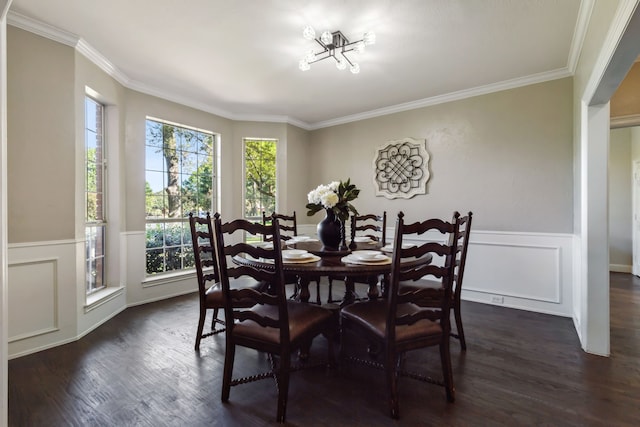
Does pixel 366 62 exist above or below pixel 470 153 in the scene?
above

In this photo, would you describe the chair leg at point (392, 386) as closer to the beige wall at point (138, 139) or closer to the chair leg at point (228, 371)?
the chair leg at point (228, 371)

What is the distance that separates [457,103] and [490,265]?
2025mm

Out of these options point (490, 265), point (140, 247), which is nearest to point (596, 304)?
point (490, 265)

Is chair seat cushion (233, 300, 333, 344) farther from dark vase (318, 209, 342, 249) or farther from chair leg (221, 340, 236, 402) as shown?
dark vase (318, 209, 342, 249)

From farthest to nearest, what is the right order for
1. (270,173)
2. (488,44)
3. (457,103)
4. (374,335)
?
(270,173)
(457,103)
(488,44)
(374,335)

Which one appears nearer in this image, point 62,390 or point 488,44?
point 62,390

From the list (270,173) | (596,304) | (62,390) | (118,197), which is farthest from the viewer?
(270,173)

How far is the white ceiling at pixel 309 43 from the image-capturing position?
85.4 inches

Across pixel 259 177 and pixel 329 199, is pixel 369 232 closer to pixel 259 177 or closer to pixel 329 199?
pixel 259 177

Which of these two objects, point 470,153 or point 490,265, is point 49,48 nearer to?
point 470,153

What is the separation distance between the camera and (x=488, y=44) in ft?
8.66

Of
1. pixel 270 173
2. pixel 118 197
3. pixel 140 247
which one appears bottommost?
pixel 140 247

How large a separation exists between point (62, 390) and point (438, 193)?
3.99 metres

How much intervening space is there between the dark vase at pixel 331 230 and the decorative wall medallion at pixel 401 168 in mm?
2008
